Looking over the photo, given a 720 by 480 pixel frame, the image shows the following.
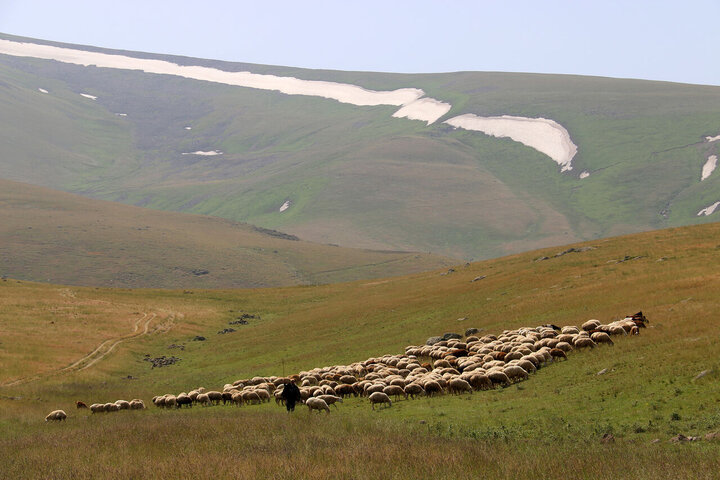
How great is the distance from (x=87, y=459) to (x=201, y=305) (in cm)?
6784

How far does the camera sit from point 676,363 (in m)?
22.6

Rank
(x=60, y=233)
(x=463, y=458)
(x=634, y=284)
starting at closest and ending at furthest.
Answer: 1. (x=463, y=458)
2. (x=634, y=284)
3. (x=60, y=233)

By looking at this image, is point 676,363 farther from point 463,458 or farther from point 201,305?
point 201,305

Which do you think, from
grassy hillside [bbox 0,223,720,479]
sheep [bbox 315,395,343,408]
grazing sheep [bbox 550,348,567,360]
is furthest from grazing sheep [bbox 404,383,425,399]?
grazing sheep [bbox 550,348,567,360]

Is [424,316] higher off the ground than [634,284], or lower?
lower

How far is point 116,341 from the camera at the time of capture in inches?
2333

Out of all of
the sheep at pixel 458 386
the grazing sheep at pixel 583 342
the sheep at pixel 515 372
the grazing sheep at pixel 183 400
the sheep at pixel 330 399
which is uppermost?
the grazing sheep at pixel 583 342

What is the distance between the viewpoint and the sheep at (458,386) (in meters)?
26.2

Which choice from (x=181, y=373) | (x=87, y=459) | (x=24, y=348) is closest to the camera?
(x=87, y=459)

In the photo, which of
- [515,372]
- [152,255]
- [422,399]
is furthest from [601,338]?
[152,255]

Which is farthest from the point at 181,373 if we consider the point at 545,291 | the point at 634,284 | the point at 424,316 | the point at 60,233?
the point at 60,233

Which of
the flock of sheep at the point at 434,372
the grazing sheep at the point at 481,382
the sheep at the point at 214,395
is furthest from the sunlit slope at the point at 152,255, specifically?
the grazing sheep at the point at 481,382

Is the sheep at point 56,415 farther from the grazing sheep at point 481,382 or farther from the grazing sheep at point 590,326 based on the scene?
the grazing sheep at point 590,326

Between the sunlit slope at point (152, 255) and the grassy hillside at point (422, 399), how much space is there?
264 feet
